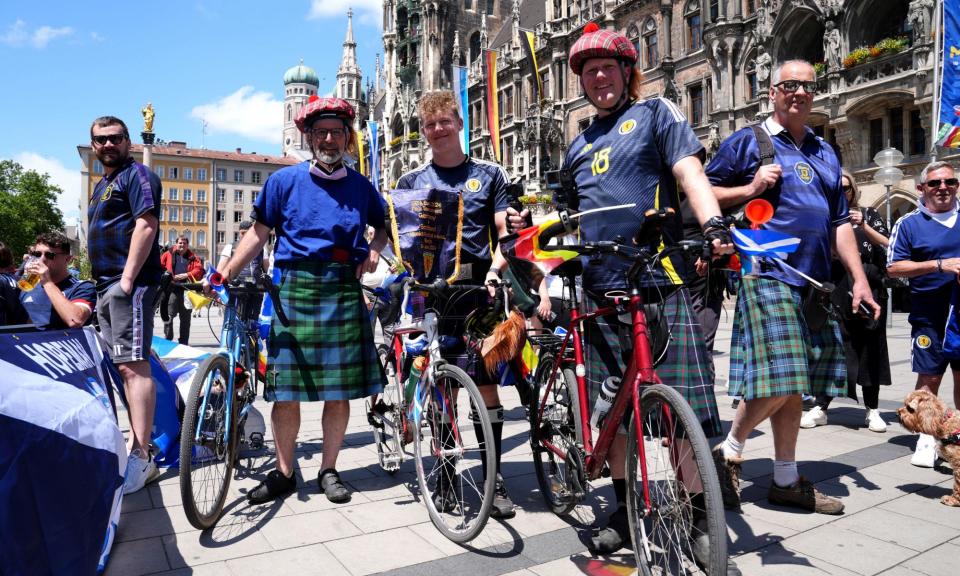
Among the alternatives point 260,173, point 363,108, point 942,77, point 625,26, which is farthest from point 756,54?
point 260,173

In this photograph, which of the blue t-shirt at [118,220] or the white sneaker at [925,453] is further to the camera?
the white sneaker at [925,453]

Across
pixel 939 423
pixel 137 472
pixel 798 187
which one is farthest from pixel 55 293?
pixel 939 423

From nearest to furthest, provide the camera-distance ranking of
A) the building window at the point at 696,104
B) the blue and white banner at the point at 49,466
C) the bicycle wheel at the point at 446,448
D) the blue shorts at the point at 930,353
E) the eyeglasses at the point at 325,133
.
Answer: the blue and white banner at the point at 49,466, the bicycle wheel at the point at 446,448, the eyeglasses at the point at 325,133, the blue shorts at the point at 930,353, the building window at the point at 696,104

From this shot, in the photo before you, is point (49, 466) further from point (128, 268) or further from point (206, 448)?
point (128, 268)

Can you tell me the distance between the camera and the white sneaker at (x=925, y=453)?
15.4 feet

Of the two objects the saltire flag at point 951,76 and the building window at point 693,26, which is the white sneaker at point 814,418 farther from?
the building window at point 693,26

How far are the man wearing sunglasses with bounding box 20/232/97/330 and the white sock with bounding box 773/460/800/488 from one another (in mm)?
4423

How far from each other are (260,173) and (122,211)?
104 meters

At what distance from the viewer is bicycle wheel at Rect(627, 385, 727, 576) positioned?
2.35 m

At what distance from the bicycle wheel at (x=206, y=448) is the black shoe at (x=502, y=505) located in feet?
4.90

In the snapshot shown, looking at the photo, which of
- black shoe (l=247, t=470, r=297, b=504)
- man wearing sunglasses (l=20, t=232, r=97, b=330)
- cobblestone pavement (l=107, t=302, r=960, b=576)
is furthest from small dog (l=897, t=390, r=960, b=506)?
man wearing sunglasses (l=20, t=232, r=97, b=330)

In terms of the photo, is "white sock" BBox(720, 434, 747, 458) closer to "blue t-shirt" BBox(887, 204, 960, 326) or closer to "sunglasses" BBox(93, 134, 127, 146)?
"blue t-shirt" BBox(887, 204, 960, 326)

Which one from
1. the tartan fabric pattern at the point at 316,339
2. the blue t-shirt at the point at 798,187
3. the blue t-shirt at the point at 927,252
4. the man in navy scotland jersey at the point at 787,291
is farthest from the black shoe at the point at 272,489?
the blue t-shirt at the point at 927,252

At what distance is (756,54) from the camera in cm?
2784
